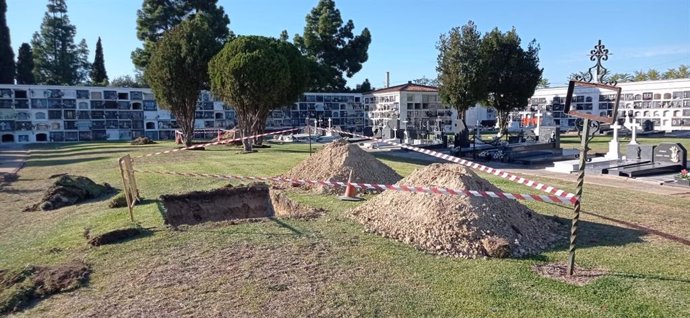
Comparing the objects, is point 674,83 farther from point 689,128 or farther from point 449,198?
point 449,198

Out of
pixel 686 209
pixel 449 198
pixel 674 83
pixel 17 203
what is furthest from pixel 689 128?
pixel 17 203

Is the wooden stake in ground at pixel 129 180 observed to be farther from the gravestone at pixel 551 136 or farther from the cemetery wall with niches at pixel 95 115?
the cemetery wall with niches at pixel 95 115

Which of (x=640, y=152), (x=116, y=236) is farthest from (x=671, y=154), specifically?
(x=116, y=236)

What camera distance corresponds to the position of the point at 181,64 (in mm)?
30031

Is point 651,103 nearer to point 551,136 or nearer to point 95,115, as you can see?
point 551,136

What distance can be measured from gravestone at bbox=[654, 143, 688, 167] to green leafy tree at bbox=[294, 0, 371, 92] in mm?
44124

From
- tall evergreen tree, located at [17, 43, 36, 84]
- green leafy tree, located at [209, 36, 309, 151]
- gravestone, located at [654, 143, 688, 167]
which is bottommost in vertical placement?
gravestone, located at [654, 143, 688, 167]

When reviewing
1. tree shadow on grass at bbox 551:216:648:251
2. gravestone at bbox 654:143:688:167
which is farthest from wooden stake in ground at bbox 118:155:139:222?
gravestone at bbox 654:143:688:167

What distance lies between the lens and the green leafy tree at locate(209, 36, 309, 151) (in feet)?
82.8

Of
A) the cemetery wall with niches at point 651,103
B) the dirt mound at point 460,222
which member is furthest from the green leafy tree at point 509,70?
the dirt mound at point 460,222

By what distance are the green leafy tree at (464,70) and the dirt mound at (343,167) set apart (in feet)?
68.9

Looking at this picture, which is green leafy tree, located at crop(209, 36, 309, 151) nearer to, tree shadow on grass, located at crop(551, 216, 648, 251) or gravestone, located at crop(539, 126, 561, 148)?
gravestone, located at crop(539, 126, 561, 148)

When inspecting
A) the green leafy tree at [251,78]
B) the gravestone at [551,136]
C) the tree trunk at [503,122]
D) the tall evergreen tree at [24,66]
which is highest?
the tall evergreen tree at [24,66]

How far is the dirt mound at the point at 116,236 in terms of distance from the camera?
7344mm
